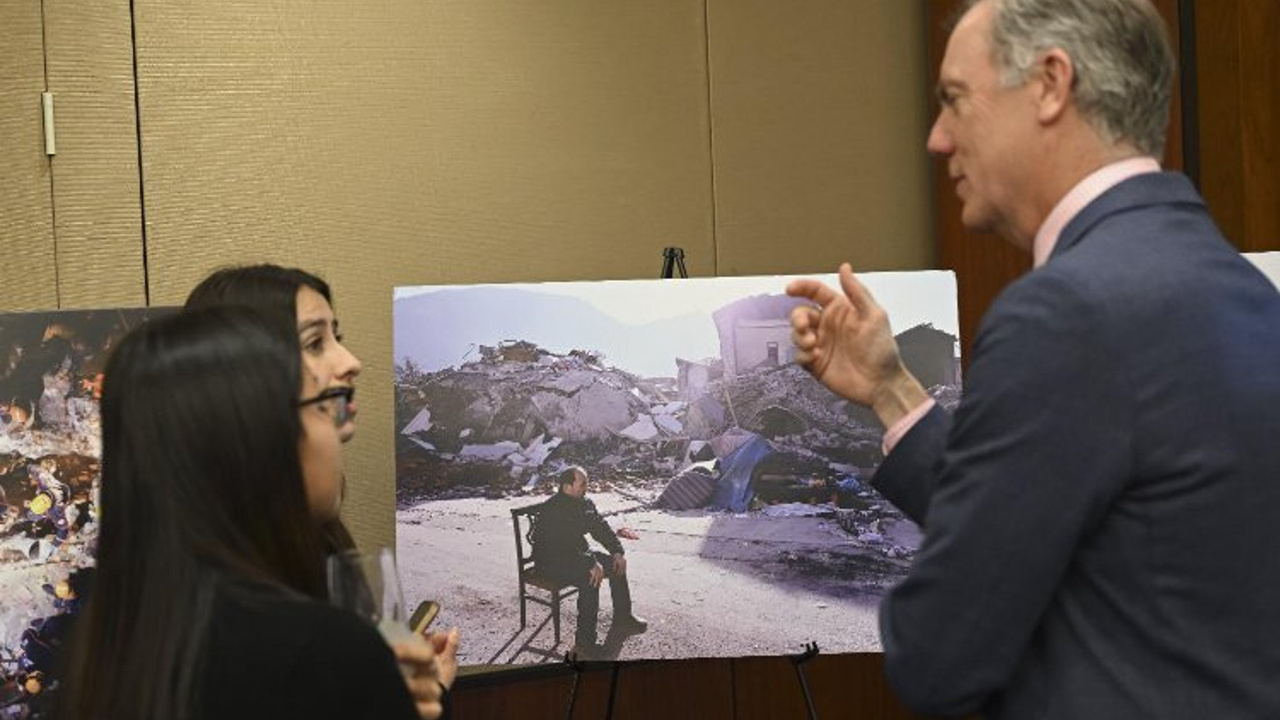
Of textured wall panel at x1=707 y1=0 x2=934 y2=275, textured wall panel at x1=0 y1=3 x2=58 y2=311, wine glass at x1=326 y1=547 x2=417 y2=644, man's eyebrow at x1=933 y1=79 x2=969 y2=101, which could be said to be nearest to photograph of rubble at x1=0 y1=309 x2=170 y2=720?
textured wall panel at x1=0 y1=3 x2=58 y2=311

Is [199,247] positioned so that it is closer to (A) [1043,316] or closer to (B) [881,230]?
(B) [881,230]

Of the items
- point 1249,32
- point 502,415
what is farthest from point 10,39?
point 1249,32

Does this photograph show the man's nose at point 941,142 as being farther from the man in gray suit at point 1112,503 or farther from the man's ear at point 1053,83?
the man in gray suit at point 1112,503

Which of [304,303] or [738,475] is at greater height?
[304,303]

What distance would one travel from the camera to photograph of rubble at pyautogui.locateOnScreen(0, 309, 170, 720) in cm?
275

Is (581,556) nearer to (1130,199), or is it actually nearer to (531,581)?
(531,581)

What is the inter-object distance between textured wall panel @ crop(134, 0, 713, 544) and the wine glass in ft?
6.88

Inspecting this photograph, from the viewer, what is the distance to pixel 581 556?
334 centimetres

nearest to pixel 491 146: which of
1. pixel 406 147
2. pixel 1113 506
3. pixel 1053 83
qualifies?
pixel 406 147

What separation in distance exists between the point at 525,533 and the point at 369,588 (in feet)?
5.74

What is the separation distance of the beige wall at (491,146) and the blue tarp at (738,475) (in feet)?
2.93

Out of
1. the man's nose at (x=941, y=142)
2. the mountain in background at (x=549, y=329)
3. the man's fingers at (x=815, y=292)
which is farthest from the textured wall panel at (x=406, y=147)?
the man's nose at (x=941, y=142)

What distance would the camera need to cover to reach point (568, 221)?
4.12 meters

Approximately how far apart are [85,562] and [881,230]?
8.55 ft
